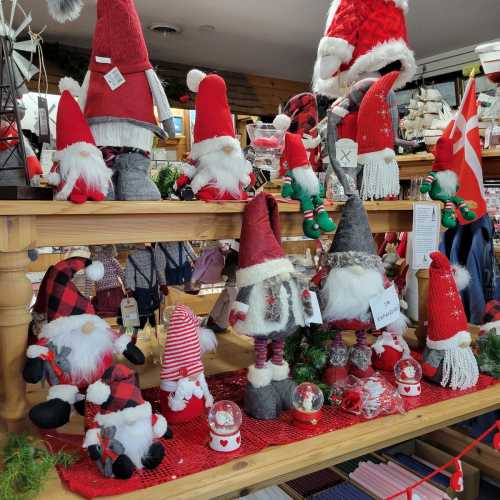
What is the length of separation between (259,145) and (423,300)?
2.27 ft

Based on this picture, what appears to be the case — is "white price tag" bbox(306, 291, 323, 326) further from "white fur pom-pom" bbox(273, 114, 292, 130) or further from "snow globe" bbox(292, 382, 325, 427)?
"white fur pom-pom" bbox(273, 114, 292, 130)

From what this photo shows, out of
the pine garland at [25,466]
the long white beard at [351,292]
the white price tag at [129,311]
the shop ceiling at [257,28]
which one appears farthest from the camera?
the shop ceiling at [257,28]

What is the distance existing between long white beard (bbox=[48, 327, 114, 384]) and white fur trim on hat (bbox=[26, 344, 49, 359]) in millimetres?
24

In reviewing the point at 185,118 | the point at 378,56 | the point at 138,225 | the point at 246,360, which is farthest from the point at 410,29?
the point at 138,225

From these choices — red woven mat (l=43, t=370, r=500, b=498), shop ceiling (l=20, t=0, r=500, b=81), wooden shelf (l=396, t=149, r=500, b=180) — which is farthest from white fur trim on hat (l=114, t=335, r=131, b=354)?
shop ceiling (l=20, t=0, r=500, b=81)

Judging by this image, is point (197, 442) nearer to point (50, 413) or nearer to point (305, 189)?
point (50, 413)

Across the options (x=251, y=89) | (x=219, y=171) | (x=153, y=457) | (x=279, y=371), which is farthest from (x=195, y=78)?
(x=251, y=89)

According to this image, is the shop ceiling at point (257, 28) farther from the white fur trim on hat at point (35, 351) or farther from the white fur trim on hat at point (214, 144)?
the white fur trim on hat at point (35, 351)

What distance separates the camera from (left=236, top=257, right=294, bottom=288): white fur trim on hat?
3.33ft

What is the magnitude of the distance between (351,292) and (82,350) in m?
0.58

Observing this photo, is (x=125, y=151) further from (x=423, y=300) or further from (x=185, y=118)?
(x=185, y=118)

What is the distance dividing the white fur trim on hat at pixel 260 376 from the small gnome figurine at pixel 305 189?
0.32 meters

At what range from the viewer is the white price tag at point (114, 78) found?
3.29ft

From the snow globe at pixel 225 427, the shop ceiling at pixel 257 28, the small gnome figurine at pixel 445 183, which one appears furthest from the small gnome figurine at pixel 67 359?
the shop ceiling at pixel 257 28
